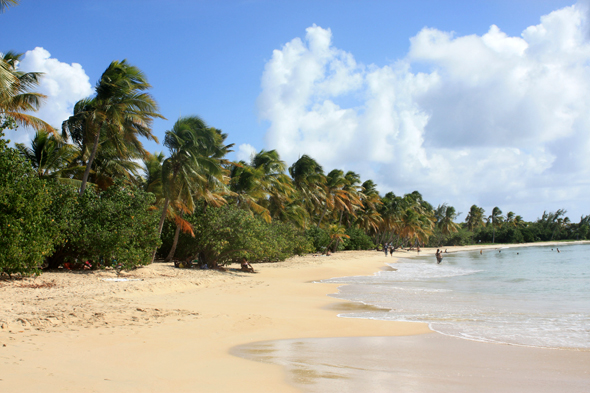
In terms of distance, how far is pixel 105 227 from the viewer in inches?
560

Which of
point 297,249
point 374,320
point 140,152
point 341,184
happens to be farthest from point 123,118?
point 341,184

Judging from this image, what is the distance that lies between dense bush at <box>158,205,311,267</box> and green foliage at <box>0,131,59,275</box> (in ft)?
25.8

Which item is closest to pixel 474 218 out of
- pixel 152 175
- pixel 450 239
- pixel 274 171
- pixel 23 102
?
pixel 450 239

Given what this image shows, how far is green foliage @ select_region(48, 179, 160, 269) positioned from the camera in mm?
13594

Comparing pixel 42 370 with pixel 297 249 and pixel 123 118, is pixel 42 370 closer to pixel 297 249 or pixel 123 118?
pixel 123 118

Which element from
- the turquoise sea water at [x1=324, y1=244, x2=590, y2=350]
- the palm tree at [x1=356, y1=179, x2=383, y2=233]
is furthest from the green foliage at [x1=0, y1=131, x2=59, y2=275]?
the palm tree at [x1=356, y1=179, x2=383, y2=233]

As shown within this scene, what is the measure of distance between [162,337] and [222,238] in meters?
12.5

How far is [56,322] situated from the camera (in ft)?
21.9

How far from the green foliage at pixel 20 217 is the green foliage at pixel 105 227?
5.26ft

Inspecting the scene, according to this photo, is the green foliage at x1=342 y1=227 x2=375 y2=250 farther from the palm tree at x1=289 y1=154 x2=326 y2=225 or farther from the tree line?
the tree line

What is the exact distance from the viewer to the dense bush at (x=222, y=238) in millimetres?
18812

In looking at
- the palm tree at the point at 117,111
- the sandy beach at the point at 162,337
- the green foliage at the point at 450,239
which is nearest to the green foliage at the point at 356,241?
the palm tree at the point at 117,111

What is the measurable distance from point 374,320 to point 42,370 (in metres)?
6.50

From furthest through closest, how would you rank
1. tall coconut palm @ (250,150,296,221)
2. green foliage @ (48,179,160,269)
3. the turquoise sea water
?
tall coconut palm @ (250,150,296,221), green foliage @ (48,179,160,269), the turquoise sea water
